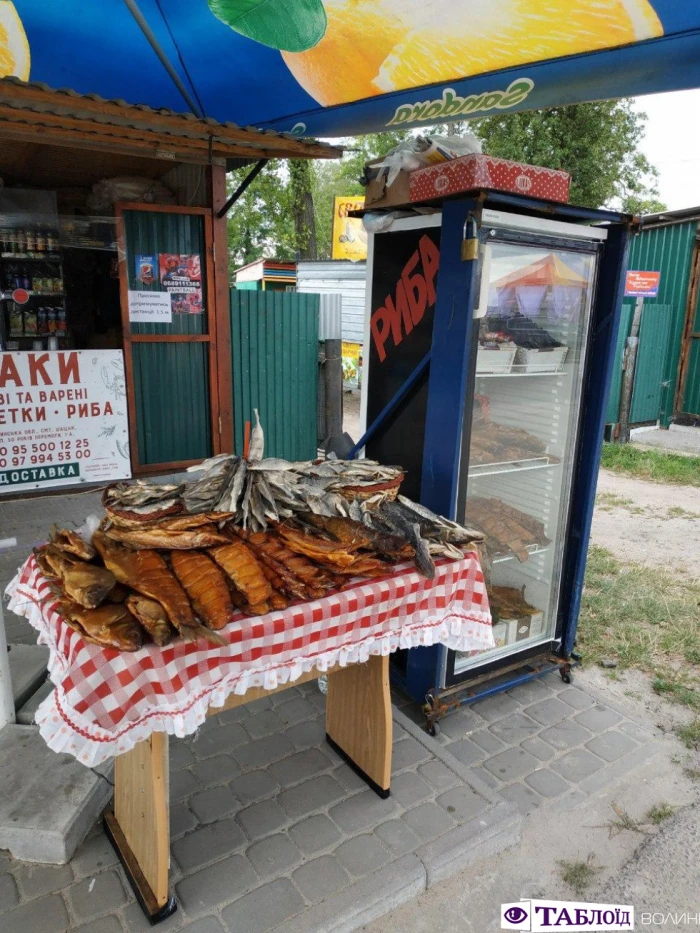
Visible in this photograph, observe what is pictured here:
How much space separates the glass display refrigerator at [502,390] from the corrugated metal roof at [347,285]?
1253 centimetres

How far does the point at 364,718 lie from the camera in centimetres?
279

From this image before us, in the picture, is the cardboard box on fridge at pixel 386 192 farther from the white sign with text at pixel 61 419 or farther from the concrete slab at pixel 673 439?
the concrete slab at pixel 673 439

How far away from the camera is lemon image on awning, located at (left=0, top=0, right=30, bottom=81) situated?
12.2 ft

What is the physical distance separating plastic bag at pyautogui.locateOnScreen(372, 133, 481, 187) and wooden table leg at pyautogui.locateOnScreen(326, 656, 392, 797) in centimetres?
237

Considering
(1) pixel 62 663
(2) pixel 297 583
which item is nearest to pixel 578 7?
(2) pixel 297 583

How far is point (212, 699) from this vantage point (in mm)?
1980

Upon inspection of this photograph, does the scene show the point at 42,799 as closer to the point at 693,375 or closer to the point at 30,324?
the point at 30,324

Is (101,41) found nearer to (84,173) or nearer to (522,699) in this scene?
(84,173)

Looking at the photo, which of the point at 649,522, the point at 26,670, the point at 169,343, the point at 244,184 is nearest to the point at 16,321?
the point at 169,343

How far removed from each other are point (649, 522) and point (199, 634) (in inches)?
251

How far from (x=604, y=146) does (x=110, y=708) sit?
20856 mm

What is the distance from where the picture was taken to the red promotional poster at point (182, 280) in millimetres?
6191

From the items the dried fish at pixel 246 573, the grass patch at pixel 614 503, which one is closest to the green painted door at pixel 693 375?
the grass patch at pixel 614 503

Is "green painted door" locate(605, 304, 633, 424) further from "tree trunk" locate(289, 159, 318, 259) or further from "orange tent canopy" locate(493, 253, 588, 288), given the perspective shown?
"tree trunk" locate(289, 159, 318, 259)
